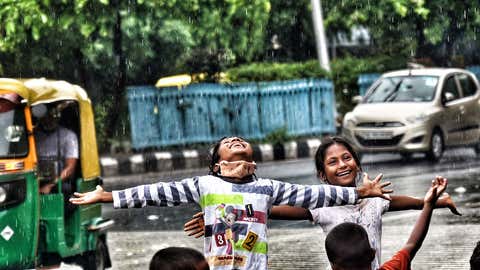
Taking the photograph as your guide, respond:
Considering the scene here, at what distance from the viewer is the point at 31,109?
30.3 ft

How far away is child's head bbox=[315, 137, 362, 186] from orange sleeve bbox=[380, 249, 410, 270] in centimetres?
92

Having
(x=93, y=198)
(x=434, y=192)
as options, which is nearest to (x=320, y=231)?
(x=93, y=198)

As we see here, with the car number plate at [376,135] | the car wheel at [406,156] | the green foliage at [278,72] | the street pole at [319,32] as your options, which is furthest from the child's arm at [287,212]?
the street pole at [319,32]

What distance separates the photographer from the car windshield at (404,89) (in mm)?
20391

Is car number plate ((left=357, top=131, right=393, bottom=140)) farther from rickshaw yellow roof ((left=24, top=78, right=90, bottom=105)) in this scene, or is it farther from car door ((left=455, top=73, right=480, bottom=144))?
rickshaw yellow roof ((left=24, top=78, right=90, bottom=105))

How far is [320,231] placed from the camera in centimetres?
1180

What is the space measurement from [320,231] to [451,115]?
29.4 feet

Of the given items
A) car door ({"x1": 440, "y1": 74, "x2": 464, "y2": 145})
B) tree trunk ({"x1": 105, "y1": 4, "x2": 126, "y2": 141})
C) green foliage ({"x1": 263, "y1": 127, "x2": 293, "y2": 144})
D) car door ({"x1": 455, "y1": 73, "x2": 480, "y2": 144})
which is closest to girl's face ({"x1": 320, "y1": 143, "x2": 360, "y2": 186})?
car door ({"x1": 440, "y1": 74, "x2": 464, "y2": 145})

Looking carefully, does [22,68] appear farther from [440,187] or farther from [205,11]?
[440,187]

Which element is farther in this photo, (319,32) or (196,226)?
(319,32)

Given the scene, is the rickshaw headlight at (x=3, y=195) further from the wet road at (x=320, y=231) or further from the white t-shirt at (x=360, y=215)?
the white t-shirt at (x=360, y=215)

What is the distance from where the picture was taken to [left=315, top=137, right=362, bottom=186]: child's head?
5457 mm

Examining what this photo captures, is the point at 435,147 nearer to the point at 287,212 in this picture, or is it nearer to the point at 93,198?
the point at 287,212

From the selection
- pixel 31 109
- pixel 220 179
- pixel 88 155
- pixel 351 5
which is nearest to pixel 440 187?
pixel 220 179
